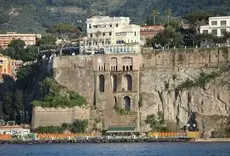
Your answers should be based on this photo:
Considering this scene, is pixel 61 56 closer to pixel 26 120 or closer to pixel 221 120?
pixel 26 120

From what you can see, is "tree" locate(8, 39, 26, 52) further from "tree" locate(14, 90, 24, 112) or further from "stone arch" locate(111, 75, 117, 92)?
"stone arch" locate(111, 75, 117, 92)

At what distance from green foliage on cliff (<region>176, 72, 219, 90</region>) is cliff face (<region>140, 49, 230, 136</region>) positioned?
192mm

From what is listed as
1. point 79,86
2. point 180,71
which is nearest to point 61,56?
point 79,86

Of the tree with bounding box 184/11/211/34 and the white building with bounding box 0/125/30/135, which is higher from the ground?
→ the tree with bounding box 184/11/211/34

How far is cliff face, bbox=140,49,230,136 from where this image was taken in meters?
139

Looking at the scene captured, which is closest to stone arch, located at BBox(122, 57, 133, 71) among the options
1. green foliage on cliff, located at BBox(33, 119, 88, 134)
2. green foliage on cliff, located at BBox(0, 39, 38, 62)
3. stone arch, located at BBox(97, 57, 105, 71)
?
stone arch, located at BBox(97, 57, 105, 71)

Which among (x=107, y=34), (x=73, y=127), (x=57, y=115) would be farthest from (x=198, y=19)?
(x=73, y=127)

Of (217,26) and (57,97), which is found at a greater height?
(217,26)

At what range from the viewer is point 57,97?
143625 millimetres

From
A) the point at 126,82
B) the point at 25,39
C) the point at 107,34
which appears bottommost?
the point at 126,82

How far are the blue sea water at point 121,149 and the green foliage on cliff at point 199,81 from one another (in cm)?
1326

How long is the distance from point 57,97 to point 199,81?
15667mm

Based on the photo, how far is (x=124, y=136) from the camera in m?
137

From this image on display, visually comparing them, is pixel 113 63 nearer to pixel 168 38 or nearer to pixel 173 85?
pixel 173 85
